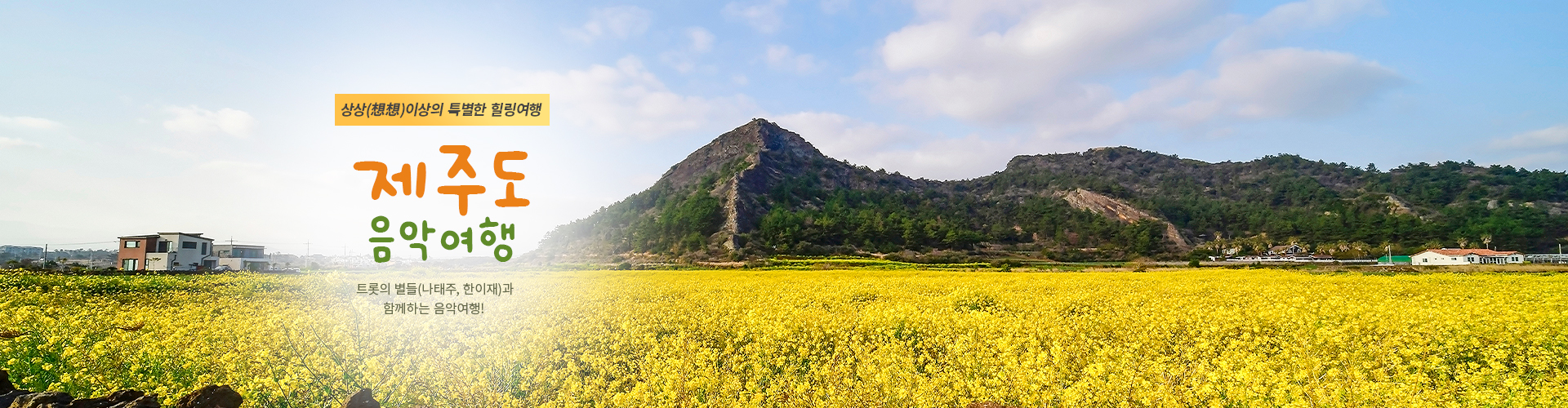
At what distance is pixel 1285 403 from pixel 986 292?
12781 millimetres

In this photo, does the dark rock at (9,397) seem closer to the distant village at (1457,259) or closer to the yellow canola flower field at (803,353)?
the yellow canola flower field at (803,353)

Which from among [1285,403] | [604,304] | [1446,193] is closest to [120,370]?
[604,304]

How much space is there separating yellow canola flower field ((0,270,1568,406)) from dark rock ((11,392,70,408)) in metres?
1.11

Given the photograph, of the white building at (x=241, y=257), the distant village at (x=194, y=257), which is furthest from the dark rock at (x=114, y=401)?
the white building at (x=241, y=257)

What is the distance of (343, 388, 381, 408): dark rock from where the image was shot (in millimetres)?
5562

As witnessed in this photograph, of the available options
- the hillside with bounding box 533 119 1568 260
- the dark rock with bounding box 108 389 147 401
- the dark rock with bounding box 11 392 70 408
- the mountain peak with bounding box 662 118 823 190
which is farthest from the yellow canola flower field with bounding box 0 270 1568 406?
the mountain peak with bounding box 662 118 823 190

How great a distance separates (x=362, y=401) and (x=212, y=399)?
114 centimetres

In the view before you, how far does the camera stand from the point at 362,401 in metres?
5.61

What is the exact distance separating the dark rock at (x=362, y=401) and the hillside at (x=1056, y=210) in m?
66.7

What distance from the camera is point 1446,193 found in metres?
113

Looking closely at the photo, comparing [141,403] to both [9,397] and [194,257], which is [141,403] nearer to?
[9,397]

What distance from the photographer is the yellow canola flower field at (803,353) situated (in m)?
6.46

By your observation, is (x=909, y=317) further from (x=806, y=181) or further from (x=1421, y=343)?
(x=806, y=181)

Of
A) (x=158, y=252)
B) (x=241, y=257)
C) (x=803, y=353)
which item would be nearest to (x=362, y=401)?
(x=803, y=353)
